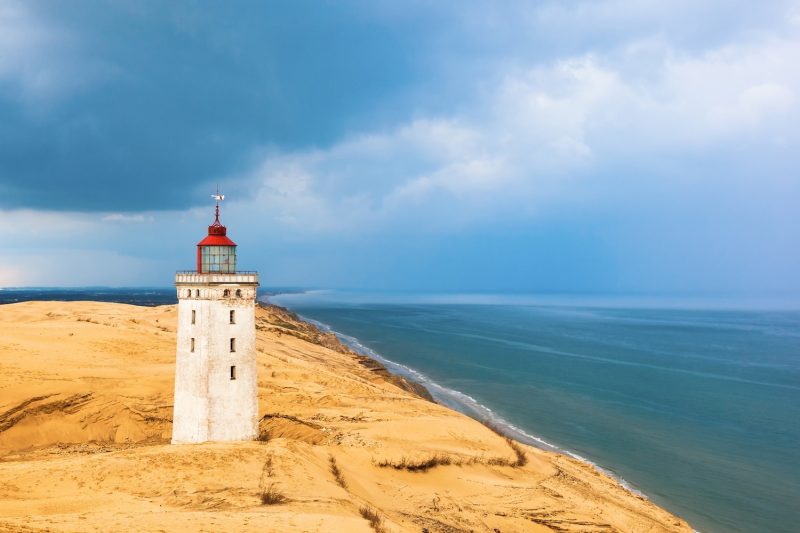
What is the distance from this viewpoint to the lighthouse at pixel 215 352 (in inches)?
669

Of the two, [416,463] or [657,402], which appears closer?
[416,463]

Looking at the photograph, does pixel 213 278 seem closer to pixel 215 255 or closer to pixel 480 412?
pixel 215 255

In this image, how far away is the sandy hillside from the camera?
468 inches

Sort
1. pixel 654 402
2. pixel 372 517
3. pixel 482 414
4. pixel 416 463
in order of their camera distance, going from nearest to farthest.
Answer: pixel 372 517 → pixel 416 463 → pixel 482 414 → pixel 654 402

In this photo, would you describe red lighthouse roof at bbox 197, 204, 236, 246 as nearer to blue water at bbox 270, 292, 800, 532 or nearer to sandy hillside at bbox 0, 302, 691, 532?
sandy hillside at bbox 0, 302, 691, 532

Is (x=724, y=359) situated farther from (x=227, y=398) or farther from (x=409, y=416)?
(x=227, y=398)

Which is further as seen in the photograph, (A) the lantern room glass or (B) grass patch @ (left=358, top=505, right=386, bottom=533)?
(A) the lantern room glass

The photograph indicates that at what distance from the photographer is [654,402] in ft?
152

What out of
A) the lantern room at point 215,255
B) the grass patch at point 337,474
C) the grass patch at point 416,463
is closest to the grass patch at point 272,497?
the grass patch at point 337,474

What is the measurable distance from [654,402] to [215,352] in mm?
41683

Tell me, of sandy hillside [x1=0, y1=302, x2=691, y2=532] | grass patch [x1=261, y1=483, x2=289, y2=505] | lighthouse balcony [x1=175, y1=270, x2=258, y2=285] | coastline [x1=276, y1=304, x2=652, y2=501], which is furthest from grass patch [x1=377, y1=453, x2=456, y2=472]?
coastline [x1=276, y1=304, x2=652, y2=501]

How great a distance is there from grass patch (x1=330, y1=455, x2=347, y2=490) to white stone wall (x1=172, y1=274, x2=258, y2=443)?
296 cm

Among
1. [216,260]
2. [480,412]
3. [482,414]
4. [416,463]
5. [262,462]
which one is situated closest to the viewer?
[262,462]

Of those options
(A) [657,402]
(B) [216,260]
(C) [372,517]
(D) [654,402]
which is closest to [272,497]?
(C) [372,517]
